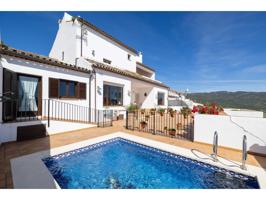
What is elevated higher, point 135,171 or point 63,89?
point 63,89

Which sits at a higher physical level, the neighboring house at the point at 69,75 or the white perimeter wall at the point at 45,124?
the neighboring house at the point at 69,75

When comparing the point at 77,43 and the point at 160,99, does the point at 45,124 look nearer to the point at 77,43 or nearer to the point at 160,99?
the point at 77,43

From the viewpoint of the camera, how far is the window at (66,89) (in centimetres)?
910

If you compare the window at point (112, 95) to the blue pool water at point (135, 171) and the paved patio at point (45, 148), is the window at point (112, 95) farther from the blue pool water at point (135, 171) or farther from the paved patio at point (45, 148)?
the blue pool water at point (135, 171)

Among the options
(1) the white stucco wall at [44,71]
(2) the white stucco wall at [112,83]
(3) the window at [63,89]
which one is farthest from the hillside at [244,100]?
(3) the window at [63,89]

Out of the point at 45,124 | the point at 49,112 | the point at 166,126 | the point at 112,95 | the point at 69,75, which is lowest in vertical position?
the point at 166,126

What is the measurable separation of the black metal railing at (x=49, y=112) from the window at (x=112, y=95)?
158 centimetres

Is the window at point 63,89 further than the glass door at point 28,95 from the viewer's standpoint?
Yes

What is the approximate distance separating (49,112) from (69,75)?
304 cm

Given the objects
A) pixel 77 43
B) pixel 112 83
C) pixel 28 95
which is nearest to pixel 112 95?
pixel 112 83

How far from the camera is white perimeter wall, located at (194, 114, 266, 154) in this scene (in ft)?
18.0

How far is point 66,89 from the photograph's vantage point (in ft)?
33.3

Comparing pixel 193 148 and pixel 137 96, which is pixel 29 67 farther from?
pixel 137 96
